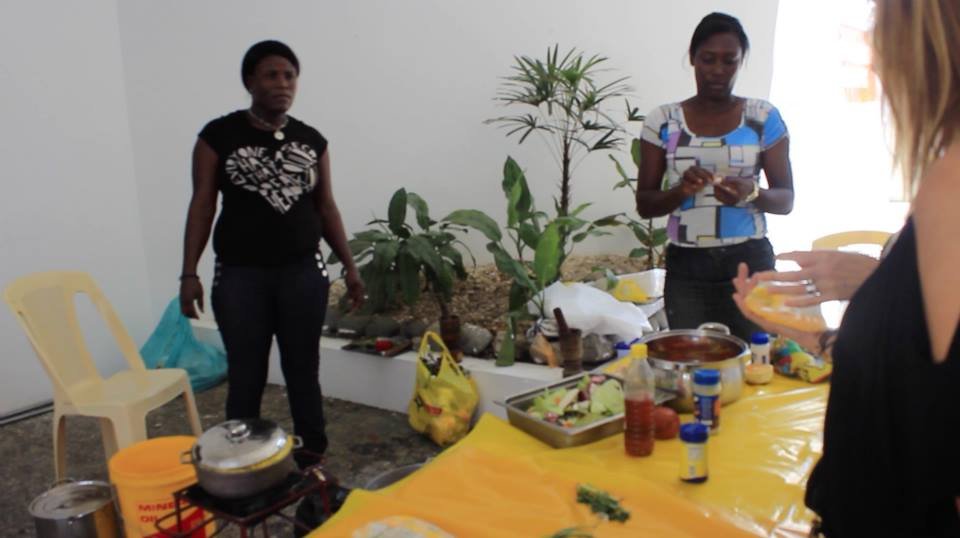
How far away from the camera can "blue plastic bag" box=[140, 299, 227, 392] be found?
14.4 feet

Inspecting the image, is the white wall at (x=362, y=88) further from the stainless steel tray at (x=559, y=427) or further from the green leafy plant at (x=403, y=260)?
the stainless steel tray at (x=559, y=427)

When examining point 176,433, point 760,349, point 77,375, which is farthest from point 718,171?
point 176,433

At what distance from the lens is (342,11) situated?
4535 millimetres

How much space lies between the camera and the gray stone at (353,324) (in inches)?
165

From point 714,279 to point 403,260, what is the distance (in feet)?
6.30

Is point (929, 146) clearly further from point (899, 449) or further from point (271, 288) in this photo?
point (271, 288)

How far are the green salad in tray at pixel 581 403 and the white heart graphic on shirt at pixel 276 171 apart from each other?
3.98 feet

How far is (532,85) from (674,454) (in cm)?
366

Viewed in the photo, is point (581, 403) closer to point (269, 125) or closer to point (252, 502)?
point (252, 502)

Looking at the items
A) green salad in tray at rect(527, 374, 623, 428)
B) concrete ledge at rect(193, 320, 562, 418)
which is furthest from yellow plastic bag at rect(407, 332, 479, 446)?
green salad in tray at rect(527, 374, 623, 428)

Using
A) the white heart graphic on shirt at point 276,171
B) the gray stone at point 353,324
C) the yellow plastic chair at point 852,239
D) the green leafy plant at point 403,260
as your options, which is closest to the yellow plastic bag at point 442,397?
the green leafy plant at point 403,260

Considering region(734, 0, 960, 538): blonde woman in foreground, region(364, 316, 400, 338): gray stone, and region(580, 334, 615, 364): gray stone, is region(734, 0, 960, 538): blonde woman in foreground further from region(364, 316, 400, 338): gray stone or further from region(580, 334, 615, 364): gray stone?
region(364, 316, 400, 338): gray stone

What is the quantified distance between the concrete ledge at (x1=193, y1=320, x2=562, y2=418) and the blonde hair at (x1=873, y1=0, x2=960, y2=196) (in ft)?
8.27

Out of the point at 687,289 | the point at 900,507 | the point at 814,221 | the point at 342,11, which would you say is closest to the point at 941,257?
the point at 900,507
